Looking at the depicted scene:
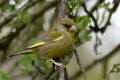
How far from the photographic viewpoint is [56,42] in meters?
4.54

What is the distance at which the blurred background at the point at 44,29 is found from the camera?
5.30 m

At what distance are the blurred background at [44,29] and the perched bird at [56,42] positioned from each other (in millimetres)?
419

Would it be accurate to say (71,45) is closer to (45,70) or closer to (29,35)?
(45,70)

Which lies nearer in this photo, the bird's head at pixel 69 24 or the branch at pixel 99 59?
the bird's head at pixel 69 24

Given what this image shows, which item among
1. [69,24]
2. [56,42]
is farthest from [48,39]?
[69,24]

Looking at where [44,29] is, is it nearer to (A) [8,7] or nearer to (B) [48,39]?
(A) [8,7]

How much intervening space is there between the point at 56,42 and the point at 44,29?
1.99 meters

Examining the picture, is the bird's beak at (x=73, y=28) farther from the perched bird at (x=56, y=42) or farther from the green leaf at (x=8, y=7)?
the green leaf at (x=8, y=7)

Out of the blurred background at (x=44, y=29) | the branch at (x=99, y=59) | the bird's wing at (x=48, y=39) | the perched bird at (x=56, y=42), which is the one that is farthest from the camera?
the branch at (x=99, y=59)

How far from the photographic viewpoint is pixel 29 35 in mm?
5965

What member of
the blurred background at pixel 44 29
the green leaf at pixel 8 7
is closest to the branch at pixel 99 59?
the blurred background at pixel 44 29

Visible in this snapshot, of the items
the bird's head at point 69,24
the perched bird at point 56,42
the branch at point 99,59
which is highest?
the bird's head at point 69,24

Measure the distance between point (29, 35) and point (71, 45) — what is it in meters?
1.82

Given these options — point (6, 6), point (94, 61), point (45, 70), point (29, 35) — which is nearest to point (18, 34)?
point (29, 35)
